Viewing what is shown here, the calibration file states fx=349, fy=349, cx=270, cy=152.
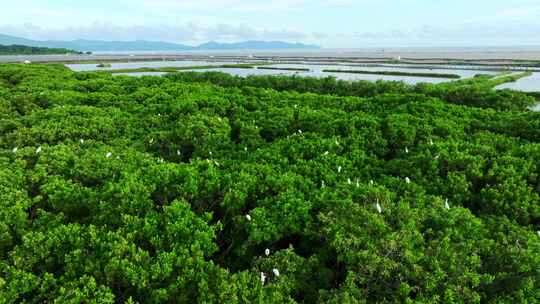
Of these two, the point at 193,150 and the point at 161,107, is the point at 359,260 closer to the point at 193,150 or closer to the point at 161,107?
the point at 193,150

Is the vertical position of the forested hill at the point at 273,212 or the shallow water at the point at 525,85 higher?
the shallow water at the point at 525,85

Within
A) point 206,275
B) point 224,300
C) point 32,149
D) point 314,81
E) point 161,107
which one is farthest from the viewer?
point 314,81

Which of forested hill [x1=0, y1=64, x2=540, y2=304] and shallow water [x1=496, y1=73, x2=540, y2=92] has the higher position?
shallow water [x1=496, y1=73, x2=540, y2=92]

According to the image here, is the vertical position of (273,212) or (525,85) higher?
(525,85)

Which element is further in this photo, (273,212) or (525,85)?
(525,85)

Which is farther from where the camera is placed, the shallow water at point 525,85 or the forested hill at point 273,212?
the shallow water at point 525,85

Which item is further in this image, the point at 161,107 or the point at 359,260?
the point at 161,107

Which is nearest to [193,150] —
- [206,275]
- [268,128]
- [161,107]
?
[268,128]

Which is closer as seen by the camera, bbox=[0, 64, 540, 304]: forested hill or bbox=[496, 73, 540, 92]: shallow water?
bbox=[0, 64, 540, 304]: forested hill
